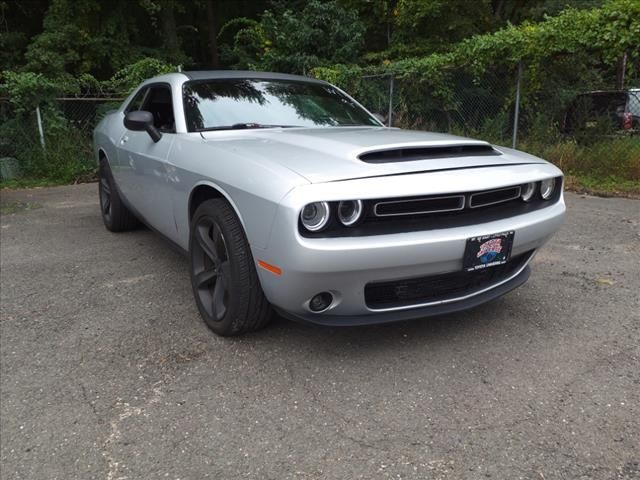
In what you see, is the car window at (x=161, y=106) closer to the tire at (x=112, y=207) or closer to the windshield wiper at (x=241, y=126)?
the windshield wiper at (x=241, y=126)

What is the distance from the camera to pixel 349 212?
7.32 feet

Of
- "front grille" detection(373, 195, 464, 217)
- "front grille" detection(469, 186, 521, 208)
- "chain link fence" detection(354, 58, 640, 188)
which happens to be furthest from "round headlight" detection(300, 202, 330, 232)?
"chain link fence" detection(354, 58, 640, 188)

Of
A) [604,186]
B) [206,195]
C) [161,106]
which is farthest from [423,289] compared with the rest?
[604,186]

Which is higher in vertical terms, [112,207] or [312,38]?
[312,38]

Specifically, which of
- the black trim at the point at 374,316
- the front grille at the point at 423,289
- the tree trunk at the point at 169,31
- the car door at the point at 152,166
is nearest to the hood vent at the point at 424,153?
the front grille at the point at 423,289

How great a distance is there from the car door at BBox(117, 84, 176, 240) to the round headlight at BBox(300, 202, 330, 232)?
1.35 metres

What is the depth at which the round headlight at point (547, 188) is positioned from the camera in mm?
2816

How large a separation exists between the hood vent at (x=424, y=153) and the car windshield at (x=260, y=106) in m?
1.10

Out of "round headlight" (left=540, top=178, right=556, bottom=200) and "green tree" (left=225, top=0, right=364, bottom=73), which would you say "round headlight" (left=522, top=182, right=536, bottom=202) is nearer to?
"round headlight" (left=540, top=178, right=556, bottom=200)

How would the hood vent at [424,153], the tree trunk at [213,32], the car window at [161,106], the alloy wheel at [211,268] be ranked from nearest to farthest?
the hood vent at [424,153] → the alloy wheel at [211,268] → the car window at [161,106] → the tree trunk at [213,32]

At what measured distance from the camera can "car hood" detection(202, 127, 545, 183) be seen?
7.44ft

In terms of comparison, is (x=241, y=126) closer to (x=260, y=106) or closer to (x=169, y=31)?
(x=260, y=106)

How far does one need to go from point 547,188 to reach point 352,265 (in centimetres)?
138

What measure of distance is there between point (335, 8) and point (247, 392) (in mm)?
12116
